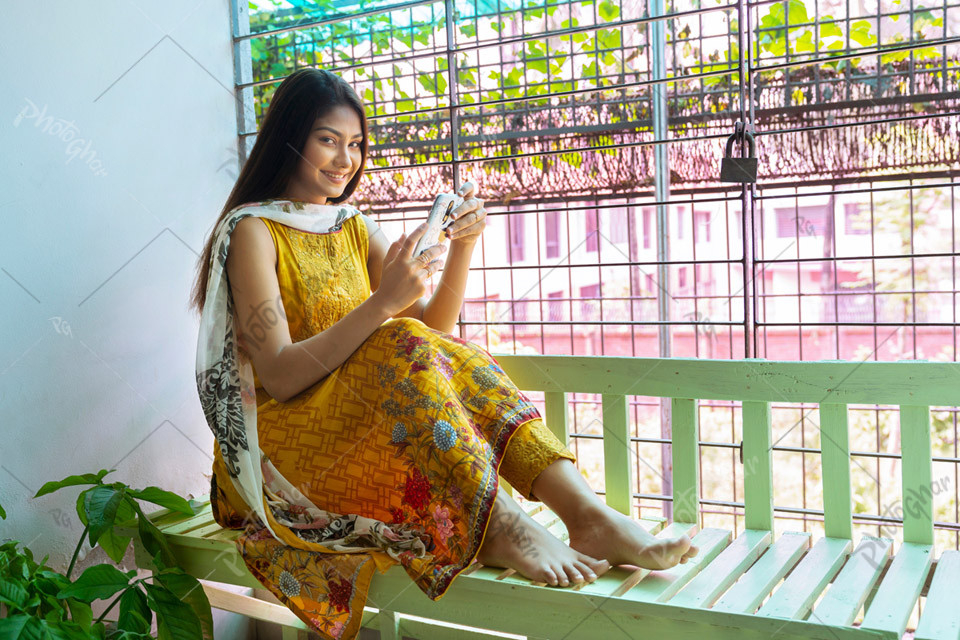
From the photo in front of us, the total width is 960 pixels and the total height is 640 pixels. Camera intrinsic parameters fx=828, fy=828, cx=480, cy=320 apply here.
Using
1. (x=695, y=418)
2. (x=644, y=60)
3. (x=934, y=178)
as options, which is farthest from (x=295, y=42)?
(x=934, y=178)

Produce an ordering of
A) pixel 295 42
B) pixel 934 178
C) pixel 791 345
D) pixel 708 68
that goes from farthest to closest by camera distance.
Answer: pixel 791 345 → pixel 295 42 → pixel 708 68 → pixel 934 178

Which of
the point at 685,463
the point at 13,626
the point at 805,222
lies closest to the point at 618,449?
A: the point at 685,463

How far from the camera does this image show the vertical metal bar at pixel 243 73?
2.25 meters

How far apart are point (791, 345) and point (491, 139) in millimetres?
2858

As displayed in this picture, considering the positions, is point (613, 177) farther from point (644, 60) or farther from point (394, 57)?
point (394, 57)

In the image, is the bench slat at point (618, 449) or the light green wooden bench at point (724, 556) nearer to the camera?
the light green wooden bench at point (724, 556)

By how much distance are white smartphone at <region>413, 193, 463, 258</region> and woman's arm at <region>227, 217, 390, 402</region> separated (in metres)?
0.13

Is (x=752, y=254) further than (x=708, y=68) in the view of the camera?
No

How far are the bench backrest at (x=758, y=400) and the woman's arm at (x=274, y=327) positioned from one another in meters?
0.49

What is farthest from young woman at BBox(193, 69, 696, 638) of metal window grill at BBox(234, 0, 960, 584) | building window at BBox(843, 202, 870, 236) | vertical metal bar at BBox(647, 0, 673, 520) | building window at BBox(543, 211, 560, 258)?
building window at BBox(543, 211, 560, 258)

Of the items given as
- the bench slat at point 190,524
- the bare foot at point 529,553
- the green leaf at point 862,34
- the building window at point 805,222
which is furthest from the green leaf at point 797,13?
the bench slat at point 190,524

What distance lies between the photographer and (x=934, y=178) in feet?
5.89

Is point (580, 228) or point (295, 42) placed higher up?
point (295, 42)

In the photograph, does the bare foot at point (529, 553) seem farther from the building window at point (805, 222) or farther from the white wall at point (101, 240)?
the building window at point (805, 222)
